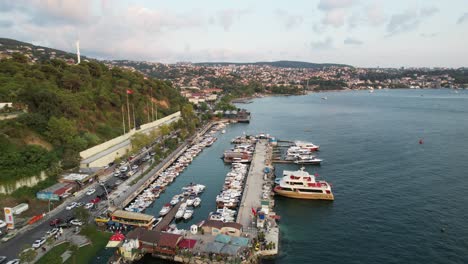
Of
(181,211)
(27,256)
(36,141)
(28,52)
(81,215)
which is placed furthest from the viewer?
(28,52)

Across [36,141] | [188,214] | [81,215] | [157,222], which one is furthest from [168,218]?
[36,141]

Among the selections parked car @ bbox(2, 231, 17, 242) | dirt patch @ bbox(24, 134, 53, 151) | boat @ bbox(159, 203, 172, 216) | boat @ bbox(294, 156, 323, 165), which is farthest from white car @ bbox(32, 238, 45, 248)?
boat @ bbox(294, 156, 323, 165)

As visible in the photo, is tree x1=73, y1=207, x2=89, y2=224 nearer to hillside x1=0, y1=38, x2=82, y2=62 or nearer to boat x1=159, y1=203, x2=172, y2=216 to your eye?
boat x1=159, y1=203, x2=172, y2=216

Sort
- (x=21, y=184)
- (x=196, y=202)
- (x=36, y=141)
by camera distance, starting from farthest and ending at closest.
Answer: (x=36, y=141), (x=196, y=202), (x=21, y=184)

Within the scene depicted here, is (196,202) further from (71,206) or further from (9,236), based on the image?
(9,236)

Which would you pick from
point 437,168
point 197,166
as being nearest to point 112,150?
point 197,166

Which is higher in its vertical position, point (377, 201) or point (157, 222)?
point (377, 201)

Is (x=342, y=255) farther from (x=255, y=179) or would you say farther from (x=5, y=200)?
(x=5, y=200)
